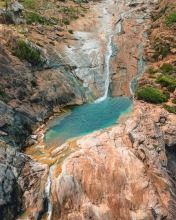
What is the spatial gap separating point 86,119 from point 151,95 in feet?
29.7

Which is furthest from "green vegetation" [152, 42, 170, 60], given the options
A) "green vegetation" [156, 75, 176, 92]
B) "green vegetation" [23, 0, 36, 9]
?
"green vegetation" [23, 0, 36, 9]

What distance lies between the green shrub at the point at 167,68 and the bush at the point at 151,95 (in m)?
7.35

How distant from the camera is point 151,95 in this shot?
36938 millimetres

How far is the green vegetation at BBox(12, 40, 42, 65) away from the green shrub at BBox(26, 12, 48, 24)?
14.4 m

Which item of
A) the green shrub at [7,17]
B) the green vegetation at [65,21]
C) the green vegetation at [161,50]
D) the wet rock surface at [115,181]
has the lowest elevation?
the wet rock surface at [115,181]

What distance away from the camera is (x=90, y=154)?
25500mm

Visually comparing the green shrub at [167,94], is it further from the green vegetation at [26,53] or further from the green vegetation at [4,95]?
the green vegetation at [4,95]

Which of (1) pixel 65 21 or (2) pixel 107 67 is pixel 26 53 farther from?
(1) pixel 65 21

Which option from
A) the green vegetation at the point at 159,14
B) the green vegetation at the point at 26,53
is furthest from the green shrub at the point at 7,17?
the green vegetation at the point at 159,14

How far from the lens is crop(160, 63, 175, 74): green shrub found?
4433 centimetres

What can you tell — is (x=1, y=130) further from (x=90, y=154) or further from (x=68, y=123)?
(x=90, y=154)

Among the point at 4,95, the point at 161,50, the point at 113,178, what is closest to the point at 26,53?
the point at 4,95

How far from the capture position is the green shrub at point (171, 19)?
5424 centimetres

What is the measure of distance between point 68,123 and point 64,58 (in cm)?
1551
